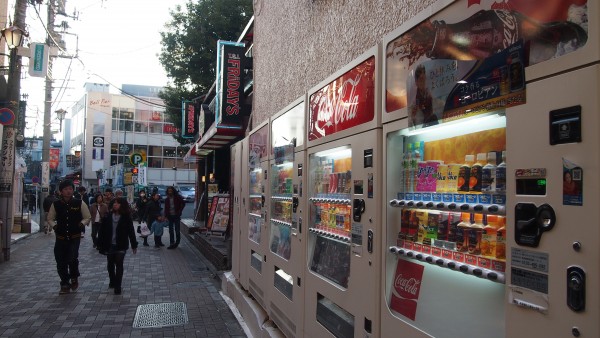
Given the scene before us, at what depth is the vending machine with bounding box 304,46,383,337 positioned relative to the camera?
10.6 feet

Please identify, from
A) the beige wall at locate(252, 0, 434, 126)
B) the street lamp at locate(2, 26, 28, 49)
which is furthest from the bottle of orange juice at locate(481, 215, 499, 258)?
the street lamp at locate(2, 26, 28, 49)

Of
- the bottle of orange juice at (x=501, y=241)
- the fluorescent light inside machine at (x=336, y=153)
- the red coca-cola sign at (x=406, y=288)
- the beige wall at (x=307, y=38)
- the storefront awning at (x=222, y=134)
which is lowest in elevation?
the red coca-cola sign at (x=406, y=288)

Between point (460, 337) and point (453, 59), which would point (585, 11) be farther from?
point (460, 337)

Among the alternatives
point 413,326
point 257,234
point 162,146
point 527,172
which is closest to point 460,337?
point 413,326

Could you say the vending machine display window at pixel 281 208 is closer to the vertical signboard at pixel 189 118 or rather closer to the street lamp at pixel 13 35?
the street lamp at pixel 13 35

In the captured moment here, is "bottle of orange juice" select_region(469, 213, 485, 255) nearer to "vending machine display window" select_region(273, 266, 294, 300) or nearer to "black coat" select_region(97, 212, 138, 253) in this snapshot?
"vending machine display window" select_region(273, 266, 294, 300)

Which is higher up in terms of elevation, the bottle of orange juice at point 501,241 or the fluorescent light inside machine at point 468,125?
the fluorescent light inside machine at point 468,125

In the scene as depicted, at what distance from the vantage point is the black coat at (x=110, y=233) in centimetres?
804

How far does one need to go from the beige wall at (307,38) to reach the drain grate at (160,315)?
3.55 metres

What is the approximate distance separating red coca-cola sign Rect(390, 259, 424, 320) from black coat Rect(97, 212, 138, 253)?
6435mm

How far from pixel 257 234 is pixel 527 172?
535 cm

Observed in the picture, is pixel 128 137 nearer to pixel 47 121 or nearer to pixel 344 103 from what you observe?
pixel 47 121

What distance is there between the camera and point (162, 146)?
52969mm

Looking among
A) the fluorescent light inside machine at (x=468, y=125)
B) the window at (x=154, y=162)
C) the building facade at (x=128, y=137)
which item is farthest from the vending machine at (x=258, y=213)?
the window at (x=154, y=162)
